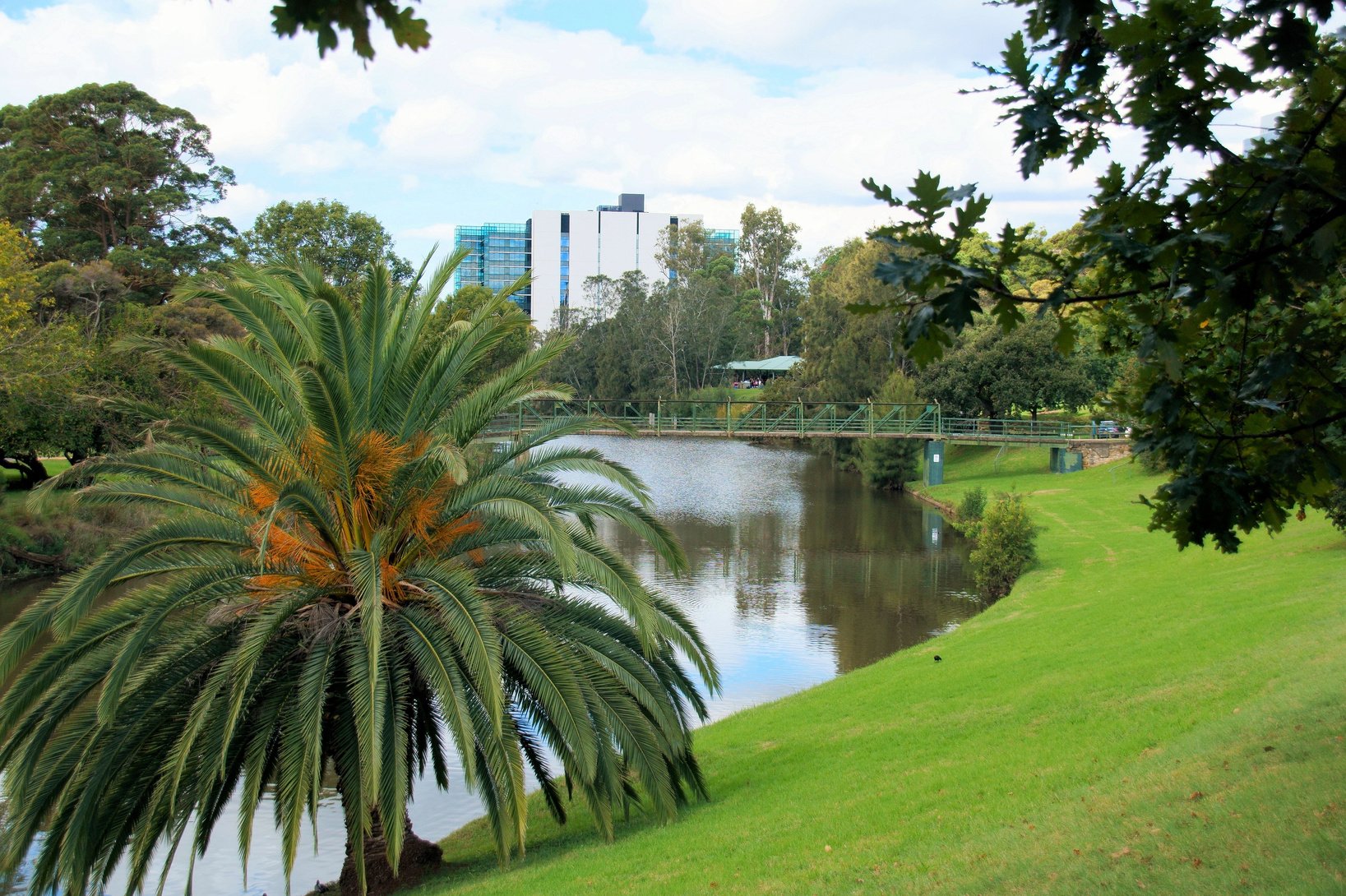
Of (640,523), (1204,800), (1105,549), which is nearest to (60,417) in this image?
(640,523)

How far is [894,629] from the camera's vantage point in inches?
985

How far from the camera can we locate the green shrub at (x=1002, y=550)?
93.1 feet

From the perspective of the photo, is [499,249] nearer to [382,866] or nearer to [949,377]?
[949,377]

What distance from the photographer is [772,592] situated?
28.8 m

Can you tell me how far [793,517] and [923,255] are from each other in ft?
127

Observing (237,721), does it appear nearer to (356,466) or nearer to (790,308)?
(356,466)

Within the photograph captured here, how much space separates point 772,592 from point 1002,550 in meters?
5.92

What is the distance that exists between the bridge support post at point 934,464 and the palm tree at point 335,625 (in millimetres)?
41450

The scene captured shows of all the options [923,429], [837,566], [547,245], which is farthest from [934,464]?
[547,245]

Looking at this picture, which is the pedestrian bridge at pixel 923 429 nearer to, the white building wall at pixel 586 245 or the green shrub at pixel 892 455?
the green shrub at pixel 892 455

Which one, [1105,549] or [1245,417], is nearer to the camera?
[1245,417]

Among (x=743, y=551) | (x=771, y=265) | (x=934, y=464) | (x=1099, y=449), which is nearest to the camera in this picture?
(x=743, y=551)

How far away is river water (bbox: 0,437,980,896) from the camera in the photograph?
14.8 metres

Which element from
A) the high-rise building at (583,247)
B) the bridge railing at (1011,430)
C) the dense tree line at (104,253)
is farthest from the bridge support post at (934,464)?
the high-rise building at (583,247)
